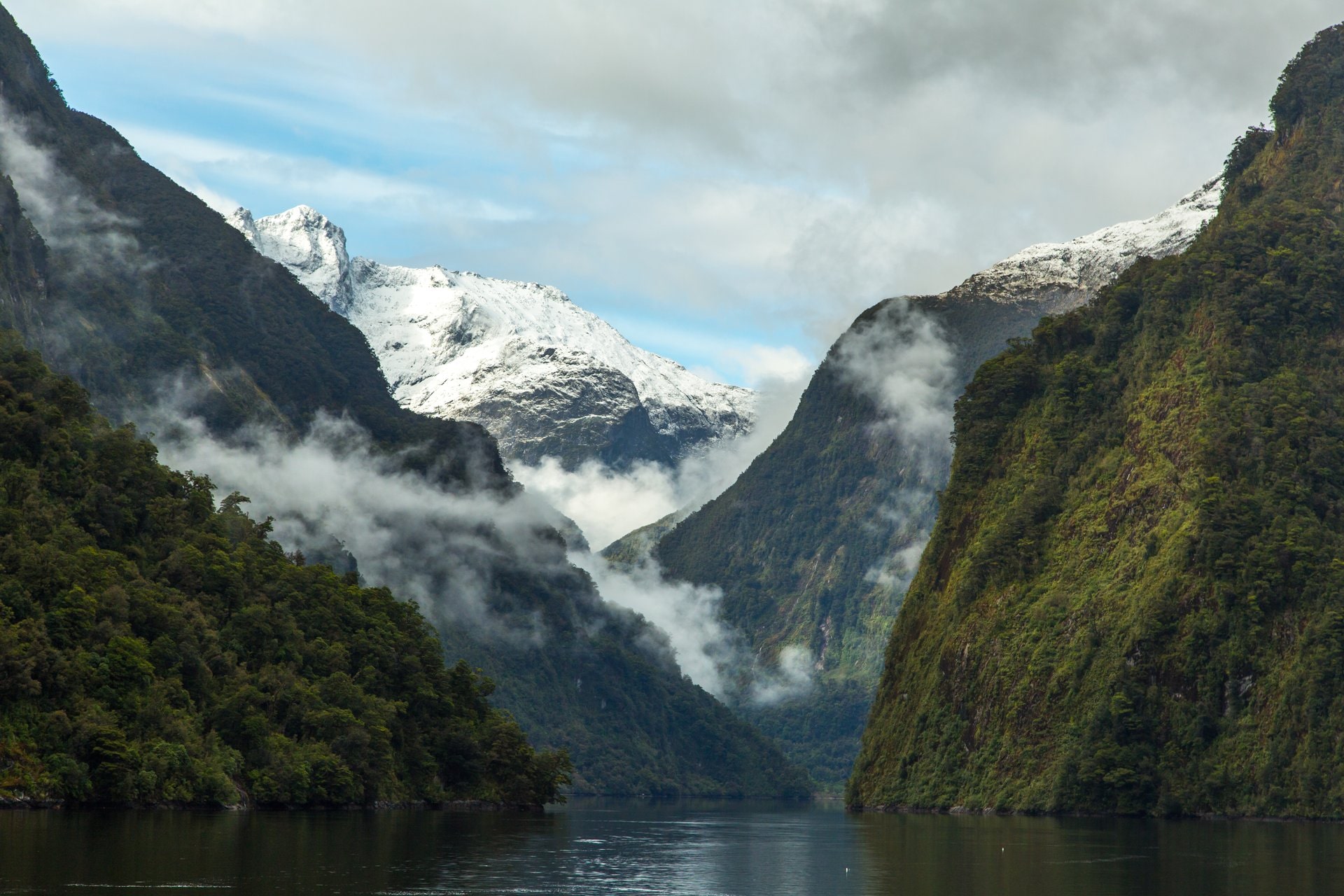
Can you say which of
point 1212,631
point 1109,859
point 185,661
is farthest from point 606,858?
point 1212,631

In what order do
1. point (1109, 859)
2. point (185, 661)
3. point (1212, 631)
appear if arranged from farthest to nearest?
point (1212, 631), point (185, 661), point (1109, 859)

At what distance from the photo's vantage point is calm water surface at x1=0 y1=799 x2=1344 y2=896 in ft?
218

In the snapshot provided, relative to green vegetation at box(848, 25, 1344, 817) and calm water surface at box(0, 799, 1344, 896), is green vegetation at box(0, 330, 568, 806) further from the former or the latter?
green vegetation at box(848, 25, 1344, 817)

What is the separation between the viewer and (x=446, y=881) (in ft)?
230

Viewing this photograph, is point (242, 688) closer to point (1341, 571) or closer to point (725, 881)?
point (725, 881)

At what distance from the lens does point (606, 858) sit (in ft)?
307

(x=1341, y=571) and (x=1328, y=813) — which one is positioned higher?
(x=1341, y=571)

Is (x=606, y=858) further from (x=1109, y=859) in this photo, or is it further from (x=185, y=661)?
(x=185, y=661)

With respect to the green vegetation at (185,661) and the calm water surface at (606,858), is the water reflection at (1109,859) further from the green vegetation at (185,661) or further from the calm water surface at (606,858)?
the green vegetation at (185,661)

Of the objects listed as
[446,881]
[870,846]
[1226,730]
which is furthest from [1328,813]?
[446,881]

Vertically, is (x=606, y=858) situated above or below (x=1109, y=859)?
below

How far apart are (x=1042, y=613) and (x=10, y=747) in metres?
129

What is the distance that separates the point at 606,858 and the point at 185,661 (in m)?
49.1

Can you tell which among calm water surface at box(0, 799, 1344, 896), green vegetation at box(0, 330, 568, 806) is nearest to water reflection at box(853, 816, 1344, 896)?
calm water surface at box(0, 799, 1344, 896)
